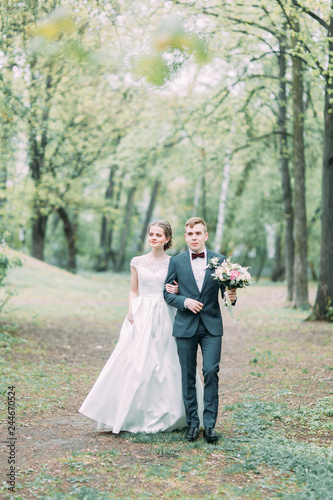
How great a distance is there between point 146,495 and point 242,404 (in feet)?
8.95

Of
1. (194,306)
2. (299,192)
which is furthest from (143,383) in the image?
(299,192)

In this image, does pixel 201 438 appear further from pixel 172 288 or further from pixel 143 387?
pixel 172 288

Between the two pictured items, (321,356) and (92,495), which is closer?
(92,495)

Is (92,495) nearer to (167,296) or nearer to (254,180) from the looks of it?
(167,296)

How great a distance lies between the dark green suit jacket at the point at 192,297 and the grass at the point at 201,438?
40.9 inches

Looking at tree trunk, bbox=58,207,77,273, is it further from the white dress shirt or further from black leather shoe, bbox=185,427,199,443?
black leather shoe, bbox=185,427,199,443

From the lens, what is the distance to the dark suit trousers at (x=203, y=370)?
473 centimetres

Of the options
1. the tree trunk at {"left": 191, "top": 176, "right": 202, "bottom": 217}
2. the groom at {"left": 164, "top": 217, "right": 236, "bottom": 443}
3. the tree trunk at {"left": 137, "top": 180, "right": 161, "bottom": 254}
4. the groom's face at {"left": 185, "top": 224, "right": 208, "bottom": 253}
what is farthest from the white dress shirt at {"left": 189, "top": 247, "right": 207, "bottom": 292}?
the tree trunk at {"left": 137, "top": 180, "right": 161, "bottom": 254}

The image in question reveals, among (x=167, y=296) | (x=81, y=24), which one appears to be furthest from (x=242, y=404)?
(x=81, y=24)

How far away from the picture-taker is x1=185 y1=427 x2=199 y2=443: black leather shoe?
4723 mm

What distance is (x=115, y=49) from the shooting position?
955cm

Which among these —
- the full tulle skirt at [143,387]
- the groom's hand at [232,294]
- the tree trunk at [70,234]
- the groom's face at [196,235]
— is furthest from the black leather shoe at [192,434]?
the tree trunk at [70,234]

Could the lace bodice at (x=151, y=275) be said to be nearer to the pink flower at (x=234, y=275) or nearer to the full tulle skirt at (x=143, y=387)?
the full tulle skirt at (x=143, y=387)

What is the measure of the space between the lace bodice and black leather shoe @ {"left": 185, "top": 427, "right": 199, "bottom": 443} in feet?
4.43
